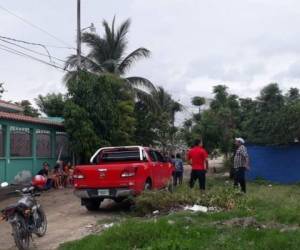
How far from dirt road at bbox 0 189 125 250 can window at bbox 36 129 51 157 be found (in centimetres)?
587

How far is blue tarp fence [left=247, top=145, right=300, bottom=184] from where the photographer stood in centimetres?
2561

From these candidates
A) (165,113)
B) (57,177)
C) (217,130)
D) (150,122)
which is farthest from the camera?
(165,113)

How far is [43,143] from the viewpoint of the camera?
2497 centimetres

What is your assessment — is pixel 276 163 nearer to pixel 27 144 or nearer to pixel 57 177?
pixel 57 177

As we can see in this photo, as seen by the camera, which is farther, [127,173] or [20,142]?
[20,142]

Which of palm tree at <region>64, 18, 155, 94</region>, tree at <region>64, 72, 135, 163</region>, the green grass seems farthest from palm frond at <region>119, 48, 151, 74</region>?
the green grass

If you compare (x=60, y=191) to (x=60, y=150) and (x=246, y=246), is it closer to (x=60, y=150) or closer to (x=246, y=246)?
(x=60, y=150)

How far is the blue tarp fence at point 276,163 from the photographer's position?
84.0 ft

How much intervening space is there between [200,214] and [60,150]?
1664 centimetres

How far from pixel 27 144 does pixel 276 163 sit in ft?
36.8

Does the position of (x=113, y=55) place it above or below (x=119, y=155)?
above

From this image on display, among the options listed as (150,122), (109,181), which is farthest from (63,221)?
(150,122)

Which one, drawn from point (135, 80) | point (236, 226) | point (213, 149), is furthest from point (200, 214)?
point (135, 80)

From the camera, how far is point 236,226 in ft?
30.7
